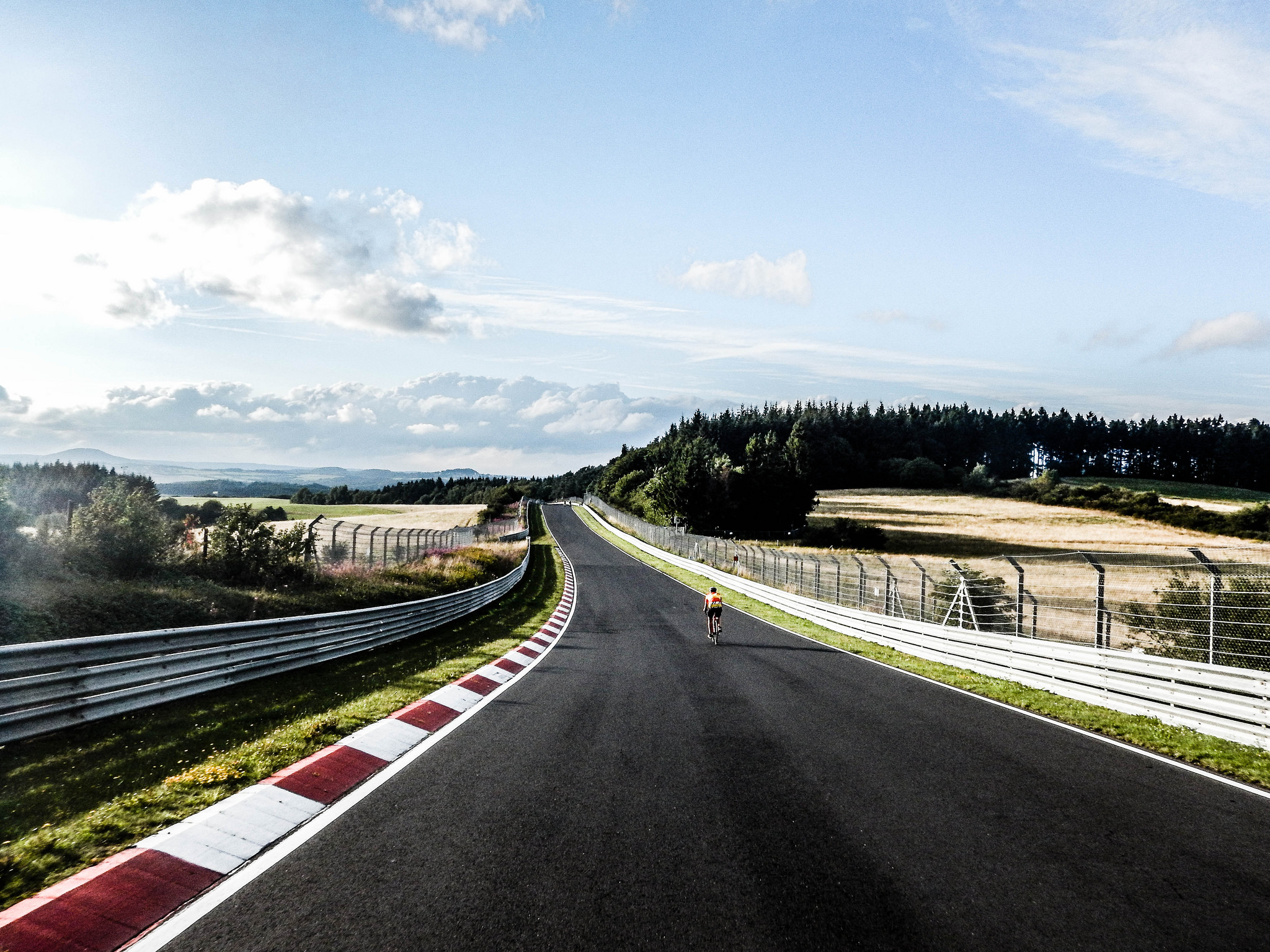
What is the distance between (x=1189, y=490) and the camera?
98812 mm

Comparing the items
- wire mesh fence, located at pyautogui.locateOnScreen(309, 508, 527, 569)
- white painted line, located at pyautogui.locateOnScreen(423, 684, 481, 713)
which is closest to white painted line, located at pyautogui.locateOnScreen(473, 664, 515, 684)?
white painted line, located at pyautogui.locateOnScreen(423, 684, 481, 713)

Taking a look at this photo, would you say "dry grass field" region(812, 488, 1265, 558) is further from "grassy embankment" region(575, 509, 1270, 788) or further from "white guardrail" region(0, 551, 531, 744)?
"white guardrail" region(0, 551, 531, 744)

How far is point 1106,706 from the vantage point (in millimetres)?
9750

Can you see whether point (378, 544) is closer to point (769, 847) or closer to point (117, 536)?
point (117, 536)

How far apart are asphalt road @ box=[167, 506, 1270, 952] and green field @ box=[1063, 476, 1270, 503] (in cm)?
8867

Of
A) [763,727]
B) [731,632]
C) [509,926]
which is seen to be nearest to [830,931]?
[509,926]

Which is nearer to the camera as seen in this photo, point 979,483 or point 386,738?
point 386,738

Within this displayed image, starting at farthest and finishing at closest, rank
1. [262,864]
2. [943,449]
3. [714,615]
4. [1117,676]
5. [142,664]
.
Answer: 1. [943,449]
2. [714,615]
3. [1117,676]
4. [142,664]
5. [262,864]

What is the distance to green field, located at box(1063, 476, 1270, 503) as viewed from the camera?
86.8m

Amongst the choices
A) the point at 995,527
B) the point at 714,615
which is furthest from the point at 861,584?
the point at 995,527

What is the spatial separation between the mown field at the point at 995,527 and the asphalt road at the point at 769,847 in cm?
4783

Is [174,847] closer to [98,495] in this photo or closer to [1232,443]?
[98,495]

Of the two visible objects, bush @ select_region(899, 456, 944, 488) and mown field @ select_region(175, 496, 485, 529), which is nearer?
mown field @ select_region(175, 496, 485, 529)

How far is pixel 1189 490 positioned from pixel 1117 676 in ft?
369
